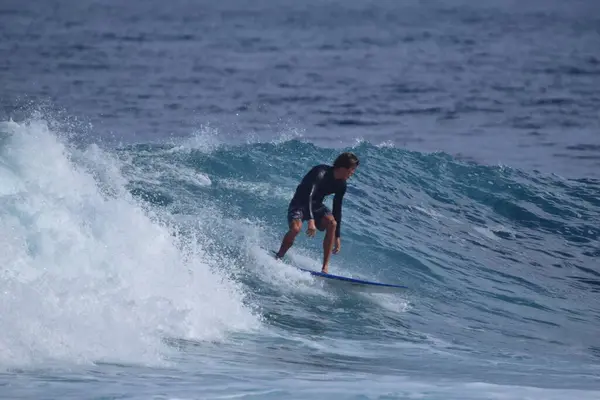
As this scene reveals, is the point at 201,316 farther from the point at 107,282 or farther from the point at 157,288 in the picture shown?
the point at 107,282

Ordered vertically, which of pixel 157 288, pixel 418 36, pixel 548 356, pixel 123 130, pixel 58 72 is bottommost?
pixel 548 356

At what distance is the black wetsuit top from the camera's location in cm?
591

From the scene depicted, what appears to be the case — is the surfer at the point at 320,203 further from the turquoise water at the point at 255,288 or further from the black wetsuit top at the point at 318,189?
the turquoise water at the point at 255,288

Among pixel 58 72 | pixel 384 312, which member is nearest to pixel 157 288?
pixel 384 312

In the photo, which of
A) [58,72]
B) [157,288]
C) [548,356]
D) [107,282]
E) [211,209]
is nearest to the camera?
[107,282]

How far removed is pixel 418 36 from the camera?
75.7 feet

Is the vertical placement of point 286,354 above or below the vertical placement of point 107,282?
below

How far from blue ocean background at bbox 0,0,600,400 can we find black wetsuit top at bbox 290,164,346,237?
466mm

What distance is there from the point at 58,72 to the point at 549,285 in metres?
13.5

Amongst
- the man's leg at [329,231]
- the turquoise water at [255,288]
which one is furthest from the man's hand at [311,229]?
the turquoise water at [255,288]

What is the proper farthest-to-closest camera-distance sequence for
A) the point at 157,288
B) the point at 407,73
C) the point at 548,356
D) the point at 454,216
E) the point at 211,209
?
1. the point at 407,73
2. the point at 454,216
3. the point at 211,209
4. the point at 548,356
5. the point at 157,288

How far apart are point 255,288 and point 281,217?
2.12 m

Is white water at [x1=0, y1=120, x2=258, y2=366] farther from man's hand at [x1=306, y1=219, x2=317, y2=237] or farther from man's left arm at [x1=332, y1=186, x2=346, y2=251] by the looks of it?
man's left arm at [x1=332, y1=186, x2=346, y2=251]

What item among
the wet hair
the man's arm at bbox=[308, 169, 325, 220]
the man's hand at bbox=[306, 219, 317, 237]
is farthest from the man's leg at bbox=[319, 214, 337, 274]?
the wet hair
